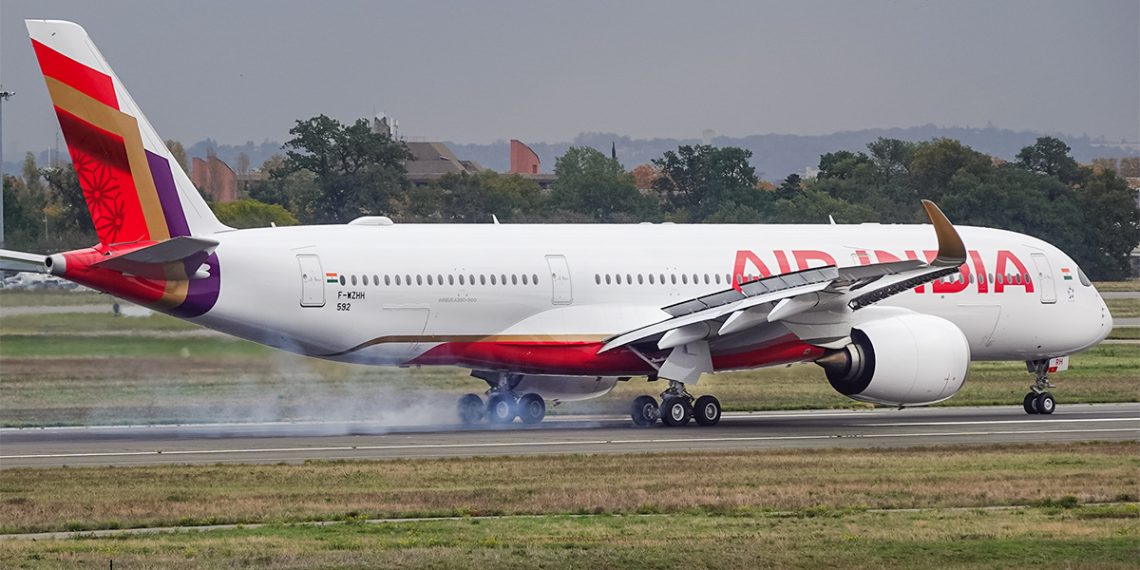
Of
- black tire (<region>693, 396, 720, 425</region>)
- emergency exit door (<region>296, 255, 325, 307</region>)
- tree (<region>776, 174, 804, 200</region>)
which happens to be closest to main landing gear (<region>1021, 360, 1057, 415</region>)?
black tire (<region>693, 396, 720, 425</region>)

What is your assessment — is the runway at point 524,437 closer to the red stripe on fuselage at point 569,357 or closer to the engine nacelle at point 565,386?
the engine nacelle at point 565,386

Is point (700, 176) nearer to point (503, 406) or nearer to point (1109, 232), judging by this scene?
point (1109, 232)

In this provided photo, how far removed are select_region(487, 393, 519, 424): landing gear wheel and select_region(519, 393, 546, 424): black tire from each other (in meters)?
0.27

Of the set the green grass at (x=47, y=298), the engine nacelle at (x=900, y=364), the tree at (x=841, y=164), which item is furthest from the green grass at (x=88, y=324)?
the tree at (x=841, y=164)

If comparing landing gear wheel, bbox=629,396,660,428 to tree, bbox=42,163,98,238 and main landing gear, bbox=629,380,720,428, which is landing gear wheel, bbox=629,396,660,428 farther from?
tree, bbox=42,163,98,238

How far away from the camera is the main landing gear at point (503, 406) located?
29.1 m

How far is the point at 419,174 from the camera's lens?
132m

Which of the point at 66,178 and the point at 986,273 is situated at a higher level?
the point at 66,178

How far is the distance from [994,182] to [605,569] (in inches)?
2604

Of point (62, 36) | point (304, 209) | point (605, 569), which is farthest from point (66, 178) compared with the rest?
point (605, 569)

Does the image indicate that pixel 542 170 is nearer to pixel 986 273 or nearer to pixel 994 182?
pixel 994 182

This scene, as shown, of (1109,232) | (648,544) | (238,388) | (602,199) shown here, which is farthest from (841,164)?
(648,544)

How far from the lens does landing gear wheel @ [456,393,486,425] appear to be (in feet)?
95.6

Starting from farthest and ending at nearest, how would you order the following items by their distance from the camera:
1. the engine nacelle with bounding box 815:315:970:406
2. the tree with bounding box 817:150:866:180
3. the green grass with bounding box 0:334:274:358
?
the tree with bounding box 817:150:866:180 < the green grass with bounding box 0:334:274:358 < the engine nacelle with bounding box 815:315:970:406
